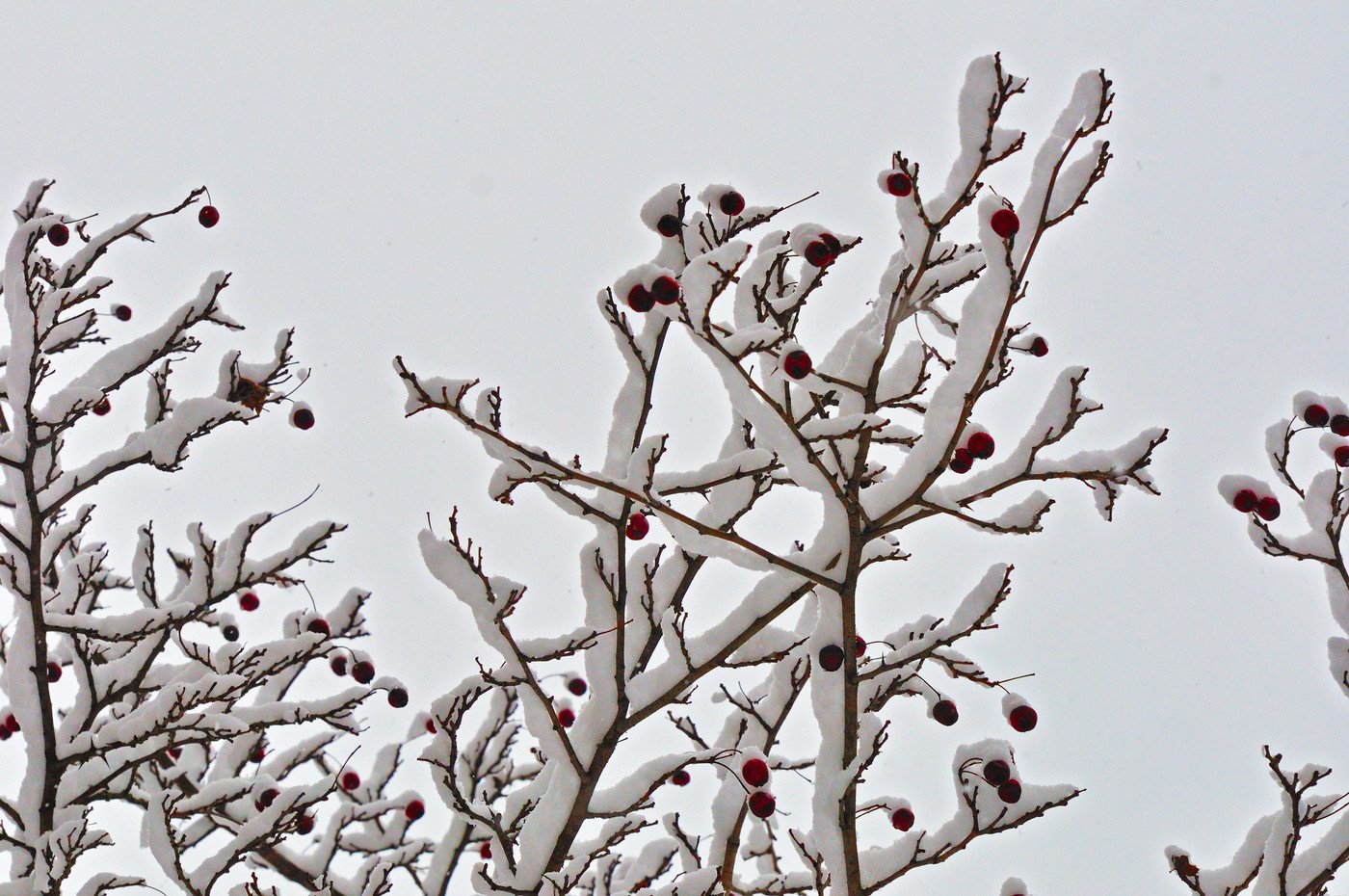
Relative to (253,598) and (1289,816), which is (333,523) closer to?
(253,598)

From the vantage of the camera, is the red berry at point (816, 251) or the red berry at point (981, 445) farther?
the red berry at point (816, 251)

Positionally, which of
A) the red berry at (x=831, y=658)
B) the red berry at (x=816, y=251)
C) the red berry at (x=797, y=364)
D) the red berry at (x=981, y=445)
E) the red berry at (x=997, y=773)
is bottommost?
the red berry at (x=997, y=773)

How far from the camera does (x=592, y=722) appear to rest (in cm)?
344

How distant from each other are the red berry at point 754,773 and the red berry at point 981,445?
1.15 m

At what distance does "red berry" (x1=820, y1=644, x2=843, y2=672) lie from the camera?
10.6 feet

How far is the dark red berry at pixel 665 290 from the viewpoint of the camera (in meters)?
2.77

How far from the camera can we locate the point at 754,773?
3344 millimetres

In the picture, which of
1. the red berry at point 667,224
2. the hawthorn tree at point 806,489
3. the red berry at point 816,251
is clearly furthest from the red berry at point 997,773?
the red berry at point 667,224

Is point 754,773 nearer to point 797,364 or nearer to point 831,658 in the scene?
point 831,658

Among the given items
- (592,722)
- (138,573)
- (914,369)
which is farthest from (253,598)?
(914,369)

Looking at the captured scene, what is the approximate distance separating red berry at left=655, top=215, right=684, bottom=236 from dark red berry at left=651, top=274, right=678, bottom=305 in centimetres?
67

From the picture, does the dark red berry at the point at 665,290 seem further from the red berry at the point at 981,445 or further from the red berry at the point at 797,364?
the red berry at the point at 981,445

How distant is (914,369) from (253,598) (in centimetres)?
350

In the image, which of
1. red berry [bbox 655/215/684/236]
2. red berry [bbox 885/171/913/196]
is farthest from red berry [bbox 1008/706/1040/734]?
red berry [bbox 655/215/684/236]
